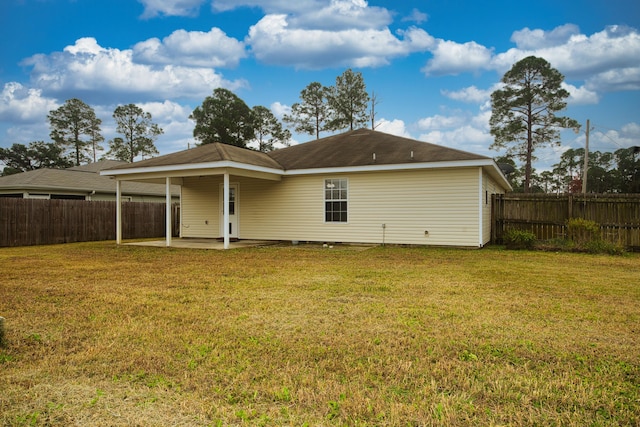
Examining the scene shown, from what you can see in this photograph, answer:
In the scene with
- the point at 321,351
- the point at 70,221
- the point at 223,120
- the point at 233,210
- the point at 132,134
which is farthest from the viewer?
A: the point at 132,134

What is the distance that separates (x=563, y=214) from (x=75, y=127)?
4131cm

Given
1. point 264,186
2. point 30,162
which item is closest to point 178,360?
point 264,186

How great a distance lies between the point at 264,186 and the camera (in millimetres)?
14930

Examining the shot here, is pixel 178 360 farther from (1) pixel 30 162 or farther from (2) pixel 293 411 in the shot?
(1) pixel 30 162

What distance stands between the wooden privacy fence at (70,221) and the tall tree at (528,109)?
23.7 m

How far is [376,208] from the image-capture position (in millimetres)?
13320

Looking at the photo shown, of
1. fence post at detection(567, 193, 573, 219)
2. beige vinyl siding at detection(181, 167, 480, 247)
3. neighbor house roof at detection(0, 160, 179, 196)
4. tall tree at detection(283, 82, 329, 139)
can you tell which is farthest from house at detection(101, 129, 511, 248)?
tall tree at detection(283, 82, 329, 139)

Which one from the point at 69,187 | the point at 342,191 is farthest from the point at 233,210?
the point at 69,187

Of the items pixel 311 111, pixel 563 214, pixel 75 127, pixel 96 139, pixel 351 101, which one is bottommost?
pixel 563 214

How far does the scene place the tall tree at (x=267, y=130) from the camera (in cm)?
3709

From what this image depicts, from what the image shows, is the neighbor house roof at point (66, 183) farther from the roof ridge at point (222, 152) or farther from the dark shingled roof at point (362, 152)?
the dark shingled roof at point (362, 152)

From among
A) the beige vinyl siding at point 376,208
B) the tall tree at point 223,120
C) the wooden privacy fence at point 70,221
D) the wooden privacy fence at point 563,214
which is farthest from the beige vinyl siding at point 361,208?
the tall tree at point 223,120

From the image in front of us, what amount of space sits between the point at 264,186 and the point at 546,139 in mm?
23217

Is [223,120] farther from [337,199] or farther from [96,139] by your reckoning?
[337,199]
